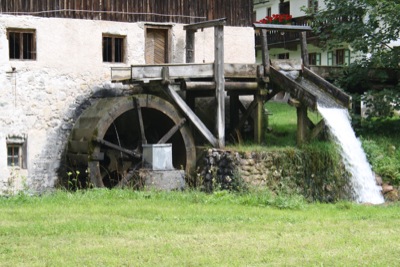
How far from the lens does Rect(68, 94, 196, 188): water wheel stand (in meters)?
18.3

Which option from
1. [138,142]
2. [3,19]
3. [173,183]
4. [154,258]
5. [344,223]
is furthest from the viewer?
[138,142]

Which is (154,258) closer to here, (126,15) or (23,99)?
(23,99)

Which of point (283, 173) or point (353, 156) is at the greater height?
point (353, 156)

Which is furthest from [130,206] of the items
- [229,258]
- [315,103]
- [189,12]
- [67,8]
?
[189,12]

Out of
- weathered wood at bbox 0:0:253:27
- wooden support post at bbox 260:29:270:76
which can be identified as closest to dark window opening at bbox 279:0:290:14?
weathered wood at bbox 0:0:253:27

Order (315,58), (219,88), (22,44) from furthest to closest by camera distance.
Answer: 1. (315,58)
2. (219,88)
3. (22,44)

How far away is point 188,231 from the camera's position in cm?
1127

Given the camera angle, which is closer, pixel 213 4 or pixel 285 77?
pixel 285 77

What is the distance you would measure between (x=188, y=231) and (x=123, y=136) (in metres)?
10.1

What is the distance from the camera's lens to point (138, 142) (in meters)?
20.1

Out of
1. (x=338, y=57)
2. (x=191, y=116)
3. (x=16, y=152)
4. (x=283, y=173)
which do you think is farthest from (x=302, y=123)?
(x=338, y=57)

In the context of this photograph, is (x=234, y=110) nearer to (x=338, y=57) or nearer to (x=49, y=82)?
(x=49, y=82)

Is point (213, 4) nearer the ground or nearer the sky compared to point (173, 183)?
nearer the sky

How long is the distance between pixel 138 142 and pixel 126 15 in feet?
9.67
